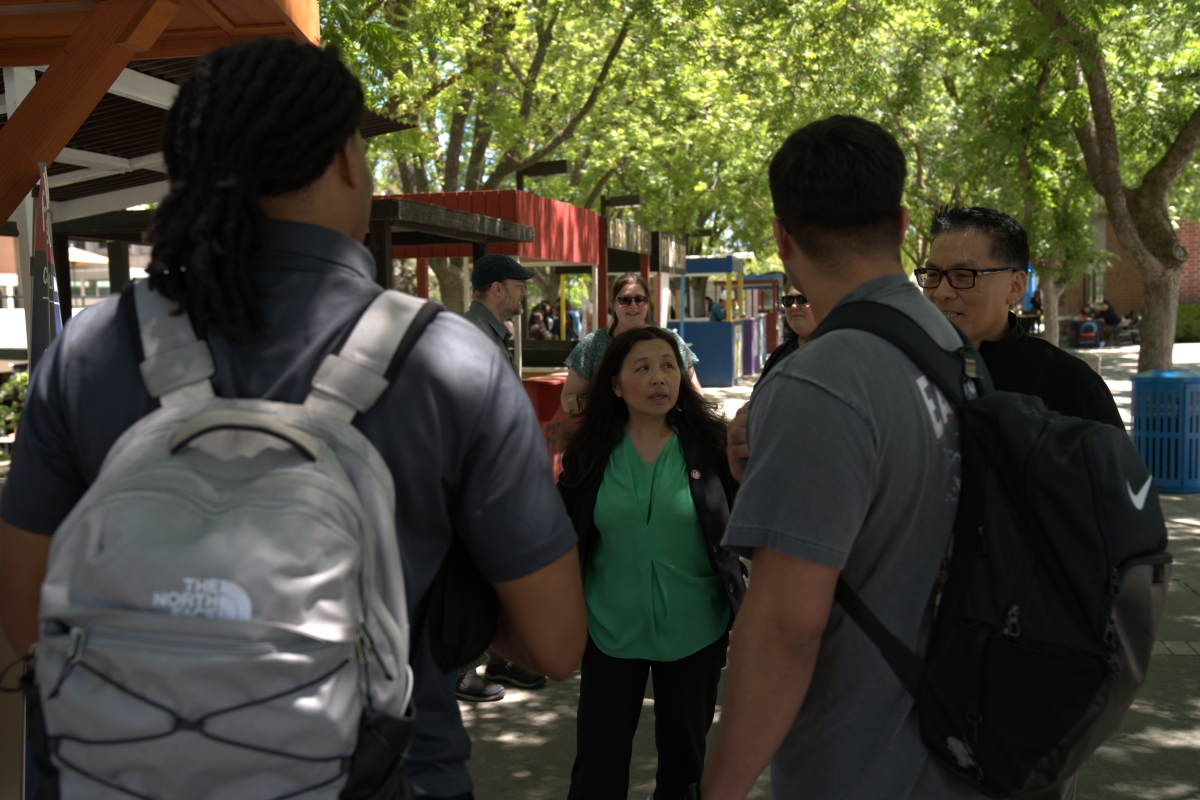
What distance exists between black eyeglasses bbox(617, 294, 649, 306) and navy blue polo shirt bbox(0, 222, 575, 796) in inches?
210

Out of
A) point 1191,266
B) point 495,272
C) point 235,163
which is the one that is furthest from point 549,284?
point 235,163

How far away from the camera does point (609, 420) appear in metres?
3.80

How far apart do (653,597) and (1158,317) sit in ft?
28.1

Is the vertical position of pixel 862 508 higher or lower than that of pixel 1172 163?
lower

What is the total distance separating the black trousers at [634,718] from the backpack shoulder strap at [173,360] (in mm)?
2261

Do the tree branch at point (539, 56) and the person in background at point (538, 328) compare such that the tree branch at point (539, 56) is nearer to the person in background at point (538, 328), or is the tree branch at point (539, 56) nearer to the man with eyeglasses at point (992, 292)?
the person in background at point (538, 328)

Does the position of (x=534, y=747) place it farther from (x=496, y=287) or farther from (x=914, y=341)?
(x=914, y=341)

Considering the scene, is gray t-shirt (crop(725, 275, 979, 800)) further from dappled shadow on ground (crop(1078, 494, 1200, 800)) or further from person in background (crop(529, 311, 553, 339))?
person in background (crop(529, 311, 553, 339))

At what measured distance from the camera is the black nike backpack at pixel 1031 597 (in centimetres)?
162

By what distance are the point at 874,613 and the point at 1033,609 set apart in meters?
0.25

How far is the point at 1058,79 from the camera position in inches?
478

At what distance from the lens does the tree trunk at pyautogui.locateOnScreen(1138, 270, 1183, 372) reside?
9875 mm

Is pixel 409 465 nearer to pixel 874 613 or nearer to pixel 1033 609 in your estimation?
pixel 874 613

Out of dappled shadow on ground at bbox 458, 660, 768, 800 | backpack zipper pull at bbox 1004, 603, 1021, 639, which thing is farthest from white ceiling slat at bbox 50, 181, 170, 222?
backpack zipper pull at bbox 1004, 603, 1021, 639
